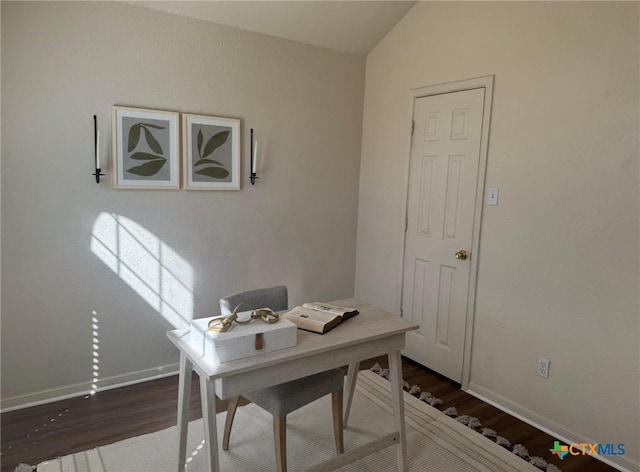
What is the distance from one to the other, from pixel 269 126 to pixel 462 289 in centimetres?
188

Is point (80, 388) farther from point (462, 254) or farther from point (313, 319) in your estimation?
point (462, 254)

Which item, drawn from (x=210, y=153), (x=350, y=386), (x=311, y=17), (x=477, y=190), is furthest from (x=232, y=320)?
(x=311, y=17)

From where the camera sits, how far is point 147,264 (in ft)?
9.80

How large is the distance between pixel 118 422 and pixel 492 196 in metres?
2.69

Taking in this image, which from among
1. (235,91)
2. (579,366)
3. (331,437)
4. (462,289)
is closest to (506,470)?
(579,366)

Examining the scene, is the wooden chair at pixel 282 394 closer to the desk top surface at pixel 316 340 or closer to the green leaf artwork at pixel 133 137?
the desk top surface at pixel 316 340

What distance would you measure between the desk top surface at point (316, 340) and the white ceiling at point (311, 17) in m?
2.13

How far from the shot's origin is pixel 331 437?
248cm

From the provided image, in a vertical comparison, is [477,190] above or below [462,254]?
above

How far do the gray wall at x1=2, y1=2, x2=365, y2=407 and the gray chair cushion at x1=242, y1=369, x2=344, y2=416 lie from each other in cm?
140

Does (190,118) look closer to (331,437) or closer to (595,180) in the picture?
(331,437)

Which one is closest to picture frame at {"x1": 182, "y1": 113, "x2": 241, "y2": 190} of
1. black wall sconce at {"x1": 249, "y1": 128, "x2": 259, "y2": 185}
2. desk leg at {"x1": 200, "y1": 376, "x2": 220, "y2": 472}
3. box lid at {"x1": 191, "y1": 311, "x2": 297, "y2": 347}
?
black wall sconce at {"x1": 249, "y1": 128, "x2": 259, "y2": 185}

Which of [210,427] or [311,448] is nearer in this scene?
[210,427]

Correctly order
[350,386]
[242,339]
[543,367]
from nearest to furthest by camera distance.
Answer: [242,339] → [350,386] → [543,367]
